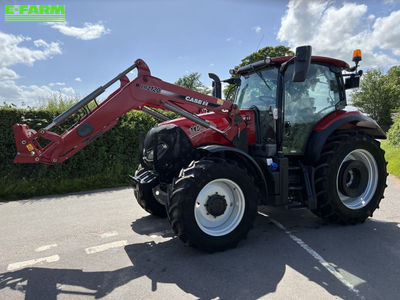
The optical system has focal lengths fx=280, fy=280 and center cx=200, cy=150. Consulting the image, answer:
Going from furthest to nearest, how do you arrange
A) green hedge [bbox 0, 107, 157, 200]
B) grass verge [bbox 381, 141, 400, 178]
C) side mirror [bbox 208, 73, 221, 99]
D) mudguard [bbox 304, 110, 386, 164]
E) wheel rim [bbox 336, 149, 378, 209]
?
grass verge [bbox 381, 141, 400, 178] → green hedge [bbox 0, 107, 157, 200] → side mirror [bbox 208, 73, 221, 99] → wheel rim [bbox 336, 149, 378, 209] → mudguard [bbox 304, 110, 386, 164]

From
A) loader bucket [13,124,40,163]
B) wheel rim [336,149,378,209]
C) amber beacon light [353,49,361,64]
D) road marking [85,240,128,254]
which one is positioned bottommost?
road marking [85,240,128,254]

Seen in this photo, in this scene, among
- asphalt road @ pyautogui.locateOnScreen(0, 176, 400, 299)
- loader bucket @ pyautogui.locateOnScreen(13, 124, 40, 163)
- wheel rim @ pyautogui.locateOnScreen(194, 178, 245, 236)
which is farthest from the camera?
wheel rim @ pyautogui.locateOnScreen(194, 178, 245, 236)

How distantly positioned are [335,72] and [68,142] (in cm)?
417

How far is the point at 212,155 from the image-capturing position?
3666 millimetres

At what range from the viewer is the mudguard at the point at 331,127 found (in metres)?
4.16

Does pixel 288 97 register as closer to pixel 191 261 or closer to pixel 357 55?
pixel 357 55

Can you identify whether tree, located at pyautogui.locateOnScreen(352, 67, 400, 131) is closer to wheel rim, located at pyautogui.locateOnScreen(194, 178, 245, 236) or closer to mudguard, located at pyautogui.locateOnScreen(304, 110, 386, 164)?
mudguard, located at pyautogui.locateOnScreen(304, 110, 386, 164)

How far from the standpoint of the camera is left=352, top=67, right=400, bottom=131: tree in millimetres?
30469

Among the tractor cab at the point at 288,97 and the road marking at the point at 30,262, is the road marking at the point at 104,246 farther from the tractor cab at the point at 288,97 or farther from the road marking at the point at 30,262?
the tractor cab at the point at 288,97

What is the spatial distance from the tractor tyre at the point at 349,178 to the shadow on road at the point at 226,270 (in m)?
0.40

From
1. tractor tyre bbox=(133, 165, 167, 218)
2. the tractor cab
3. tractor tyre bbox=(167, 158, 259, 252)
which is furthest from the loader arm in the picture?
tractor tyre bbox=(133, 165, 167, 218)

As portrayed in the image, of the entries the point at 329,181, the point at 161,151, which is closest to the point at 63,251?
the point at 161,151

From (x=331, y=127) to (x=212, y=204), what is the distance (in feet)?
7.28

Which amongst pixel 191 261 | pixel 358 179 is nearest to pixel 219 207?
pixel 191 261
